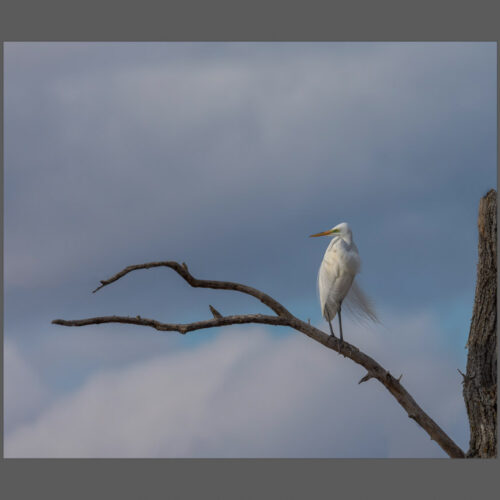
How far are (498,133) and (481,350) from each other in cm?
240

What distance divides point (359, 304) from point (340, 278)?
520 mm

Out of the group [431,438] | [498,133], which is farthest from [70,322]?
[498,133]

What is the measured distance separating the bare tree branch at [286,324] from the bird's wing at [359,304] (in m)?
0.95

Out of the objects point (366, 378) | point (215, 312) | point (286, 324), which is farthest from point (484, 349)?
point (215, 312)

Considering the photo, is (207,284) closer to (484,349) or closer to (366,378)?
(366,378)

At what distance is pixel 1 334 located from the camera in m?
6.50

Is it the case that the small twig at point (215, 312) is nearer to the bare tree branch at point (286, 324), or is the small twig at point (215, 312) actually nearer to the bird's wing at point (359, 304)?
the bare tree branch at point (286, 324)

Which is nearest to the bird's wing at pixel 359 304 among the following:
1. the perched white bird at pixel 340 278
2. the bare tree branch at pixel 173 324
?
the perched white bird at pixel 340 278

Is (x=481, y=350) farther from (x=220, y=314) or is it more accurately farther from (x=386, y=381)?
(x=220, y=314)

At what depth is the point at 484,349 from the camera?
21.9 ft

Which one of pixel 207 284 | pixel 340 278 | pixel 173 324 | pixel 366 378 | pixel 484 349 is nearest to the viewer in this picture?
pixel 173 324

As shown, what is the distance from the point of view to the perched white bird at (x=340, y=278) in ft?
23.6

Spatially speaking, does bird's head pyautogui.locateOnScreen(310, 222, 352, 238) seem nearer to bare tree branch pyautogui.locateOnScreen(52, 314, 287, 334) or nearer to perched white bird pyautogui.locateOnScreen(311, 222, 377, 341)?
perched white bird pyautogui.locateOnScreen(311, 222, 377, 341)

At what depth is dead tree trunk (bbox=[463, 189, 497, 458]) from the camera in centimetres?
655
